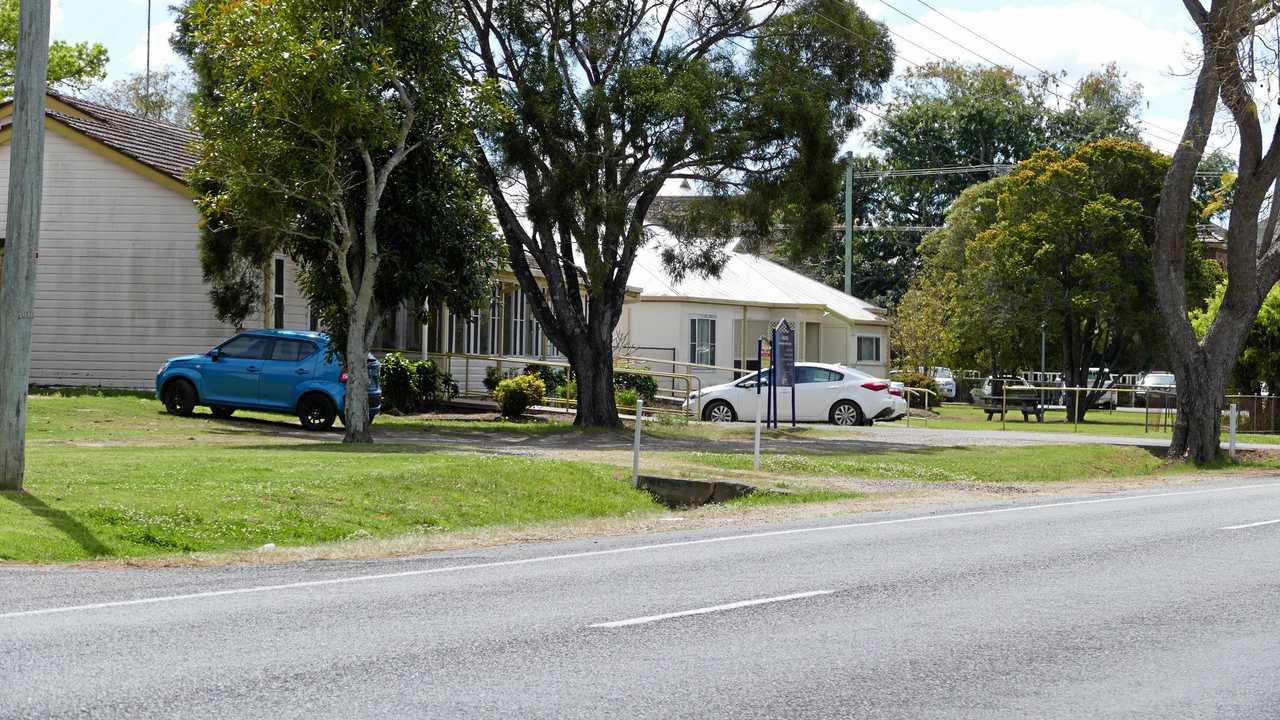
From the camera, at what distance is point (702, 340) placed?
47625 millimetres

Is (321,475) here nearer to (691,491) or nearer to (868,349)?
(691,491)

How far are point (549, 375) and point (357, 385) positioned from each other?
1478 cm

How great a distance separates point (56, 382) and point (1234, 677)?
28425mm

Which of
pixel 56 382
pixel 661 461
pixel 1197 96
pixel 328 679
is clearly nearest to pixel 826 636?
pixel 328 679

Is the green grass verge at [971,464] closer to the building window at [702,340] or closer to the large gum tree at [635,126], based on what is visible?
the large gum tree at [635,126]

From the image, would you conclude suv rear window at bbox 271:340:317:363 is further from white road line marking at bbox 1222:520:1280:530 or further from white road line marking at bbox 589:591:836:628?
white road line marking at bbox 589:591:836:628

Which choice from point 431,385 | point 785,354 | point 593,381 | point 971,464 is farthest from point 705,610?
point 431,385

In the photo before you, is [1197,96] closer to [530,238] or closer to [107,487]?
[530,238]

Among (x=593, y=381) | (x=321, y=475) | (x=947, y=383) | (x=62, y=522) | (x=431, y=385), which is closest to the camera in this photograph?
(x=62, y=522)

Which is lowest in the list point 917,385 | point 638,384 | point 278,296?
point 638,384

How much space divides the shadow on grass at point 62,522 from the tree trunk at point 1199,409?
68.3ft

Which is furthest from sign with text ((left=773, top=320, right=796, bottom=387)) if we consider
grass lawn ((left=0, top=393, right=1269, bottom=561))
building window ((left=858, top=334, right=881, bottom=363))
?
building window ((left=858, top=334, right=881, bottom=363))

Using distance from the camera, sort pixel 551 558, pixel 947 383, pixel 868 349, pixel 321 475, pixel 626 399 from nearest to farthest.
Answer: pixel 551 558
pixel 321 475
pixel 626 399
pixel 868 349
pixel 947 383

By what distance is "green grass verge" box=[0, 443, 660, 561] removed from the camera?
43.7ft
